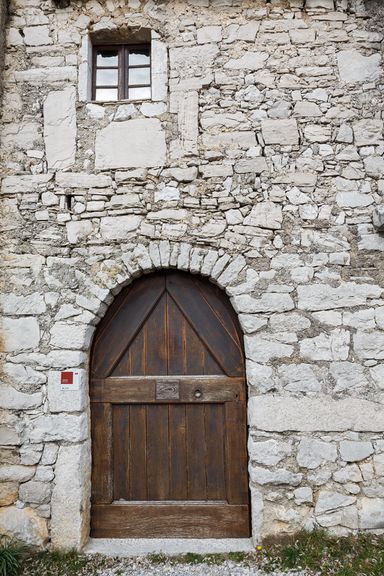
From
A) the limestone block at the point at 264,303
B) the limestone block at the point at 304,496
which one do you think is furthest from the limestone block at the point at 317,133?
the limestone block at the point at 304,496

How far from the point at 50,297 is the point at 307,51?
299 centimetres

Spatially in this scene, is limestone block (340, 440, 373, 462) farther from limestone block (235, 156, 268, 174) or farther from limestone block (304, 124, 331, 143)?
limestone block (304, 124, 331, 143)

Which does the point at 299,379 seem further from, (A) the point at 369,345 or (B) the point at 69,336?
(B) the point at 69,336

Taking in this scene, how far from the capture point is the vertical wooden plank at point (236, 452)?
124 inches

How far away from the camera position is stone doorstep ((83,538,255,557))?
2939 millimetres

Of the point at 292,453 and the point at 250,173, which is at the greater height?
→ the point at 250,173

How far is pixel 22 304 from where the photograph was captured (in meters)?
3.19

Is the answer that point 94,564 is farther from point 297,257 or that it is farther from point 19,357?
point 297,257

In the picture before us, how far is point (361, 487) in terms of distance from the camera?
9.59 ft

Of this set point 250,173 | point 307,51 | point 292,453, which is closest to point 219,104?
point 250,173

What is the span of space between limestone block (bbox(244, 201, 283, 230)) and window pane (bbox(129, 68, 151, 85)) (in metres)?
1.56

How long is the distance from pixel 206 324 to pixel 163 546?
1.71 meters

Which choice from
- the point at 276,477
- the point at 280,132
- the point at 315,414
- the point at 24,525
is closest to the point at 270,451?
the point at 276,477

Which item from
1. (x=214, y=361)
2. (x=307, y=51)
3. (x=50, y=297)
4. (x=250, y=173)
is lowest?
(x=214, y=361)
